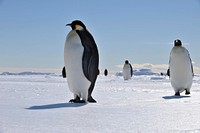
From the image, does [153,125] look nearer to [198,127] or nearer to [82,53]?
[198,127]

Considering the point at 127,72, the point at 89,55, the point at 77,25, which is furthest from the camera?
the point at 127,72

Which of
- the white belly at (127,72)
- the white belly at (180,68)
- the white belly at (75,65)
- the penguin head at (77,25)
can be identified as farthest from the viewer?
the white belly at (127,72)

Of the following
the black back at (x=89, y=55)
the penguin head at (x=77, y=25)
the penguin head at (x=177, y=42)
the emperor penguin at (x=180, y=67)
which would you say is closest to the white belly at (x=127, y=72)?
the emperor penguin at (x=180, y=67)

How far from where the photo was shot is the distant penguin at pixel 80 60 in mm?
6781

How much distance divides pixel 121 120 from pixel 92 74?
3034 mm

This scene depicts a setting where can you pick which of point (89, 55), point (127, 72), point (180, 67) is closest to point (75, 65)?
point (89, 55)

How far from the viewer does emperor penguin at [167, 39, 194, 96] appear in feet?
33.0

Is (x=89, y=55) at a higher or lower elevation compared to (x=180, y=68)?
higher

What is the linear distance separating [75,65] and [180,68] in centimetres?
415

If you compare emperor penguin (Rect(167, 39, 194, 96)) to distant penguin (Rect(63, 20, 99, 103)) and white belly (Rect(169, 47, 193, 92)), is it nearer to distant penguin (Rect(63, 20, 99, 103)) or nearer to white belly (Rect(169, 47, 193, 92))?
white belly (Rect(169, 47, 193, 92))

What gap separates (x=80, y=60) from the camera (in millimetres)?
6797

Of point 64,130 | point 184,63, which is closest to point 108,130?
point 64,130

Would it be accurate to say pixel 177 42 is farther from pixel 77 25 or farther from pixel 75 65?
pixel 75 65

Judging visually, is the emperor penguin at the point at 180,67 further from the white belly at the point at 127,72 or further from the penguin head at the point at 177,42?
the white belly at the point at 127,72
